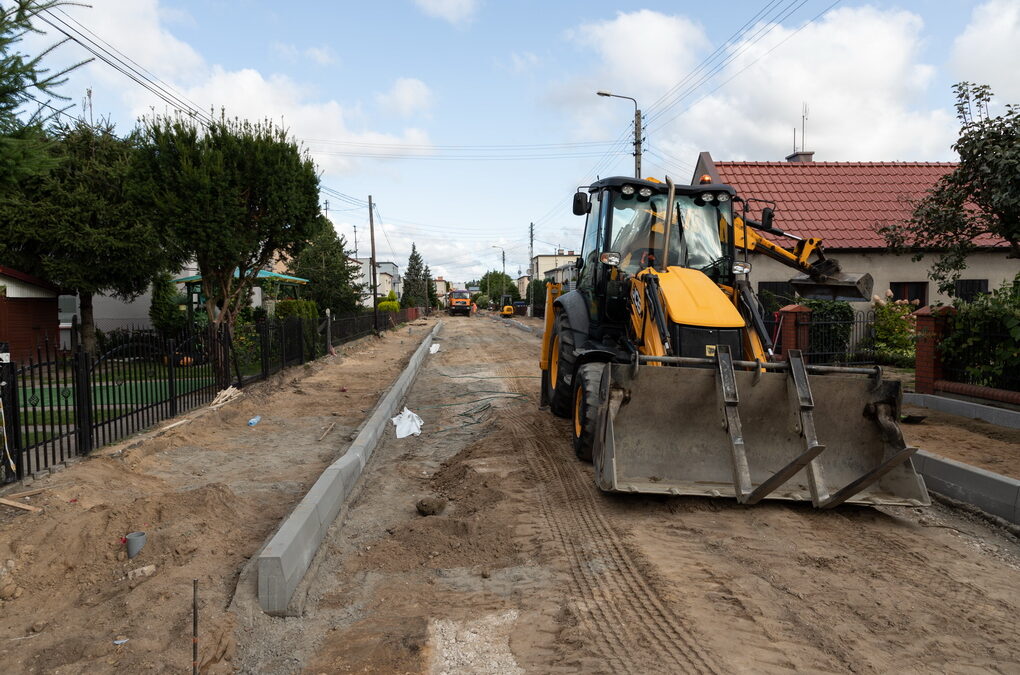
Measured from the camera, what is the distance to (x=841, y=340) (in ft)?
50.8

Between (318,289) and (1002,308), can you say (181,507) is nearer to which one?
(1002,308)

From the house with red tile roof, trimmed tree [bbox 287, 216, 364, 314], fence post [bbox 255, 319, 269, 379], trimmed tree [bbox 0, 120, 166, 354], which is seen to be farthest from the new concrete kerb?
trimmed tree [bbox 287, 216, 364, 314]

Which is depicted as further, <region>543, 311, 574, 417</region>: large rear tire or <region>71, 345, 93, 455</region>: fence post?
<region>543, 311, 574, 417</region>: large rear tire

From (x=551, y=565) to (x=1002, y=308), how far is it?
26.8ft

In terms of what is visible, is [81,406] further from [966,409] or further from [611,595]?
[966,409]

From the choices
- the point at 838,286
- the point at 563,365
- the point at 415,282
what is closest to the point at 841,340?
the point at 838,286

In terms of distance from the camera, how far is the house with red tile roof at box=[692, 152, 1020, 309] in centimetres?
1692

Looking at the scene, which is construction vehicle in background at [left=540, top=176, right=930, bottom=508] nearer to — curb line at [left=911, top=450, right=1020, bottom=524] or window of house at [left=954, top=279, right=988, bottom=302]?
curb line at [left=911, top=450, right=1020, bottom=524]

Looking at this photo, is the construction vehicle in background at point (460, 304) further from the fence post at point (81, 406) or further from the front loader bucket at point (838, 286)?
the fence post at point (81, 406)

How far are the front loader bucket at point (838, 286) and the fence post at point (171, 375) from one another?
831cm

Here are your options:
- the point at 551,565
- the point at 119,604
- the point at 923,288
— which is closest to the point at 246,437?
the point at 119,604

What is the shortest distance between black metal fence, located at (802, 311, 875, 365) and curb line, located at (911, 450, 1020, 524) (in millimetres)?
8552

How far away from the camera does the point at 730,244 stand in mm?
7695

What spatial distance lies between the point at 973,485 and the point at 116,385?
383 inches
